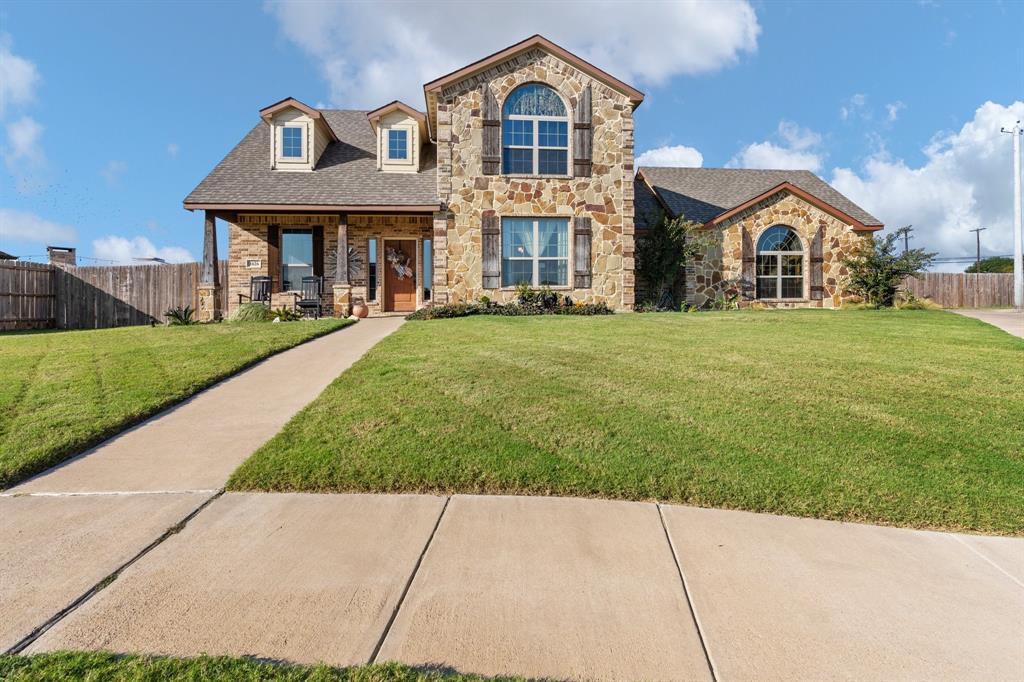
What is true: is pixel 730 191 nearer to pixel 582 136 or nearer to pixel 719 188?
pixel 719 188

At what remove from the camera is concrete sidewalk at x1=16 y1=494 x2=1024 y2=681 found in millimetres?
2078

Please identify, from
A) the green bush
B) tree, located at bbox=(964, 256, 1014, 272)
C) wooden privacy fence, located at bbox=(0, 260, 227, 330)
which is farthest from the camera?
tree, located at bbox=(964, 256, 1014, 272)

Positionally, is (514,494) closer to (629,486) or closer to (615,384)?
(629,486)

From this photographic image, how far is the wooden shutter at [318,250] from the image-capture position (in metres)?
16.1

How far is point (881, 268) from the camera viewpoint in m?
17.2

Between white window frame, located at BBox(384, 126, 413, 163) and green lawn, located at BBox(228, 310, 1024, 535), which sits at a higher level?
white window frame, located at BBox(384, 126, 413, 163)

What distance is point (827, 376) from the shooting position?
20.2ft

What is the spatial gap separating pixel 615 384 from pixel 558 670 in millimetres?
3980

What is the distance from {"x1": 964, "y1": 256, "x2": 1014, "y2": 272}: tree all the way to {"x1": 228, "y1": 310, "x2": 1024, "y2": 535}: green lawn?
61352mm

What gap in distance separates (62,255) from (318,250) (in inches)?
415

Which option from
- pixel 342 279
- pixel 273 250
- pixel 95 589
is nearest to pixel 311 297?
pixel 342 279

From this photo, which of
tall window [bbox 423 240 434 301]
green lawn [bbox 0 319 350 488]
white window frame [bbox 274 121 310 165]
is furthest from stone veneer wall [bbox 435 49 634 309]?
green lawn [bbox 0 319 350 488]

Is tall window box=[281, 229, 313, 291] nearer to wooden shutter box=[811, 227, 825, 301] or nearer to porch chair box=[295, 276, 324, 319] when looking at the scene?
porch chair box=[295, 276, 324, 319]

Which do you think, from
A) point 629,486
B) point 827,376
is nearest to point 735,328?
point 827,376
